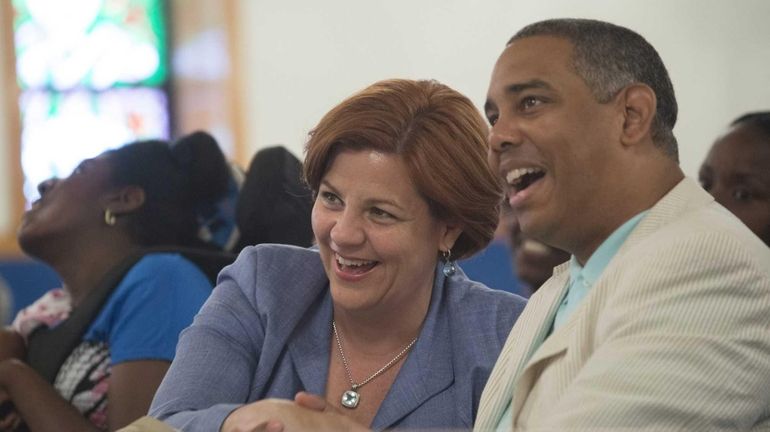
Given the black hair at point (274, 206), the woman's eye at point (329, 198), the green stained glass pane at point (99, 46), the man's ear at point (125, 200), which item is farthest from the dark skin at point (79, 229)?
the green stained glass pane at point (99, 46)

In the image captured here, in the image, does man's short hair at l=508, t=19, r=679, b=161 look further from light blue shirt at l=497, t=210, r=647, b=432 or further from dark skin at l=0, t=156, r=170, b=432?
dark skin at l=0, t=156, r=170, b=432

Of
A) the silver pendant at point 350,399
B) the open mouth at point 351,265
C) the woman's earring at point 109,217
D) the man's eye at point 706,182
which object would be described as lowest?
the silver pendant at point 350,399

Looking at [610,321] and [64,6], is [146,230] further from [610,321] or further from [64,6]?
[64,6]

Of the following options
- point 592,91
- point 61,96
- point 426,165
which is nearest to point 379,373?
point 426,165

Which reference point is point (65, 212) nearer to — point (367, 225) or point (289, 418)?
point (367, 225)

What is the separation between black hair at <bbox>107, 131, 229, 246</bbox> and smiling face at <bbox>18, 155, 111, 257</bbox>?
59 mm

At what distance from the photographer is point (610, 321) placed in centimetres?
154

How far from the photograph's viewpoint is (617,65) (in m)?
1.77

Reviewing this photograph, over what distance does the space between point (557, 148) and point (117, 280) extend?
1317 mm

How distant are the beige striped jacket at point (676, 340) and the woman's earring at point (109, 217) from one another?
1598 millimetres

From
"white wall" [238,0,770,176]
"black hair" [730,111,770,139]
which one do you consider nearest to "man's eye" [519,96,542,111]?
"black hair" [730,111,770,139]

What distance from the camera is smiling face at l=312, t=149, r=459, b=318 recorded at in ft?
7.09

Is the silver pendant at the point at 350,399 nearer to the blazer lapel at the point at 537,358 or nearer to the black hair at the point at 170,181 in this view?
the blazer lapel at the point at 537,358

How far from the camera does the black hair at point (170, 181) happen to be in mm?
2992
